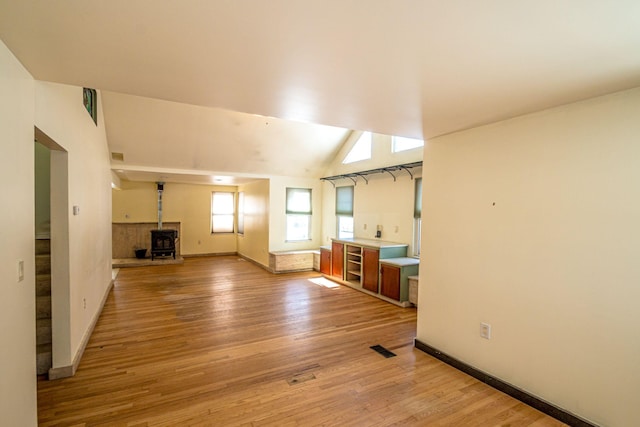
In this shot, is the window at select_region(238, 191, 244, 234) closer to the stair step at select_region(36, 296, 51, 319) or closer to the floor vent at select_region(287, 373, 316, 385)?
the stair step at select_region(36, 296, 51, 319)

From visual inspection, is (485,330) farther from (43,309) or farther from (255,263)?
(255,263)

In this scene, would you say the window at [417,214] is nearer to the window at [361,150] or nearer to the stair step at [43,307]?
the window at [361,150]

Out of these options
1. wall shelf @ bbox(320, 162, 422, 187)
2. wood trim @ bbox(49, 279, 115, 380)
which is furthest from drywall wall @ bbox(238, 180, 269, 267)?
wood trim @ bbox(49, 279, 115, 380)

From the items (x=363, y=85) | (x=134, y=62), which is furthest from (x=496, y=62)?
(x=134, y=62)

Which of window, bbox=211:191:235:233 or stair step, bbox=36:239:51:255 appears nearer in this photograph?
stair step, bbox=36:239:51:255

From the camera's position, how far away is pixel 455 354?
300 cm

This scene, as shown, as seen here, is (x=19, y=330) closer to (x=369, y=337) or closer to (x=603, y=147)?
(x=369, y=337)

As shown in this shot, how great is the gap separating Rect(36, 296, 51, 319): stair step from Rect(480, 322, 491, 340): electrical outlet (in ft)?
13.3

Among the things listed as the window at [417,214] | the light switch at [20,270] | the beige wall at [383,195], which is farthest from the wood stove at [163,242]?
the light switch at [20,270]

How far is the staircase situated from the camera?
2.71 meters

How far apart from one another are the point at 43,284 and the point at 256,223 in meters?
5.39

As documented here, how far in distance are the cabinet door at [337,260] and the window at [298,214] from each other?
1529mm

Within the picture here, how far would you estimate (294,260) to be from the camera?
23.7 ft

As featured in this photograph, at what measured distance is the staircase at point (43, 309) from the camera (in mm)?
2713
